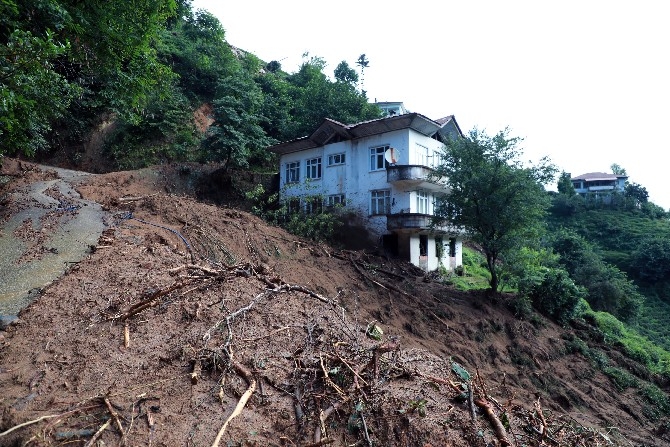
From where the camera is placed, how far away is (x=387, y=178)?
828 inches

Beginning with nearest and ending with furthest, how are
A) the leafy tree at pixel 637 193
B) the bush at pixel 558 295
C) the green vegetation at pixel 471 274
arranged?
the bush at pixel 558 295
the green vegetation at pixel 471 274
the leafy tree at pixel 637 193

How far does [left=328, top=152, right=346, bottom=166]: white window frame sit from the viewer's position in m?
23.6

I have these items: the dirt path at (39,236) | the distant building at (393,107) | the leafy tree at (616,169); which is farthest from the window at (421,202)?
the leafy tree at (616,169)

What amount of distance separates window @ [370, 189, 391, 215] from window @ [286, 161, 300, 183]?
523 cm

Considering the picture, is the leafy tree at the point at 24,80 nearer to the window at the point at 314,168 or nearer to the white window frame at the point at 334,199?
the white window frame at the point at 334,199

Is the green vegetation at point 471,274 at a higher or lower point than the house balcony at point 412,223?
lower

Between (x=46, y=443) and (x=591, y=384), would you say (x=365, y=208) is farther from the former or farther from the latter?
(x=46, y=443)

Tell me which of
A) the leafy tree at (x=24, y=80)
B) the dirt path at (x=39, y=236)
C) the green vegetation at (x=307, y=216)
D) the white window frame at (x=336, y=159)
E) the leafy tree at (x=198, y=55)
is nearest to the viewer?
the leafy tree at (x=24, y=80)

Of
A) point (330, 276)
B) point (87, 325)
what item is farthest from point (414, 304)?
point (87, 325)

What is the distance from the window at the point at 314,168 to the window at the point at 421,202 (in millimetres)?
5733

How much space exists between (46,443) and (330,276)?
10.6 m

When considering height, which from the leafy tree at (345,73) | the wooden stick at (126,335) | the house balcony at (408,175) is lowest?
the wooden stick at (126,335)

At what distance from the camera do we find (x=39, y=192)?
41.7 feet

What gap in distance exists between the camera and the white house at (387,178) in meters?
20.7
